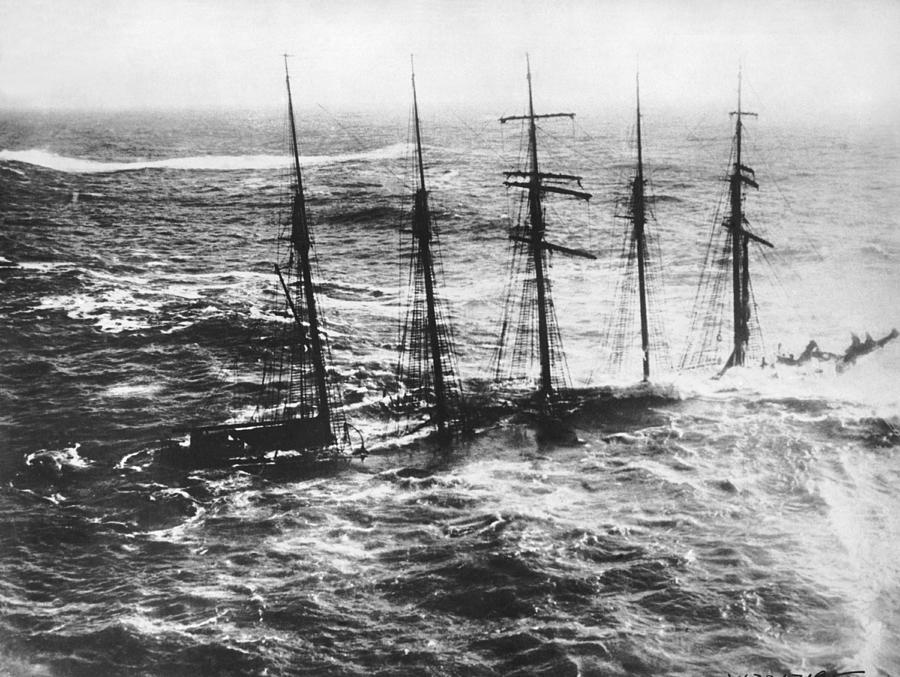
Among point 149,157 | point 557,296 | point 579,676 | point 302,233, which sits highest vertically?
point 149,157

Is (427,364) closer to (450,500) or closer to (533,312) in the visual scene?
(533,312)

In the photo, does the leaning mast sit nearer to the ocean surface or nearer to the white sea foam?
the ocean surface

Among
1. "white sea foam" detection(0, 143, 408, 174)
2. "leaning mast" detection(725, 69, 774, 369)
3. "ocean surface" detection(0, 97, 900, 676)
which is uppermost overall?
"white sea foam" detection(0, 143, 408, 174)

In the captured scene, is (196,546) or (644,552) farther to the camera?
(196,546)

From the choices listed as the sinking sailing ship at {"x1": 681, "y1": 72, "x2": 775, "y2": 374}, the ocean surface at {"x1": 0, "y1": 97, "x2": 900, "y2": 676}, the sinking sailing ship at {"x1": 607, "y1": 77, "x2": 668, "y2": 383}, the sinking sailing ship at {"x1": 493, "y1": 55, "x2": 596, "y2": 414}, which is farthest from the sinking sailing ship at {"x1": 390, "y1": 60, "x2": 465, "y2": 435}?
the sinking sailing ship at {"x1": 681, "y1": 72, "x2": 775, "y2": 374}

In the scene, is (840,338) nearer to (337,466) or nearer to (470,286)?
(470,286)

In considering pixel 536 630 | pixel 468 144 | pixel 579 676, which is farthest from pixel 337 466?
pixel 468 144
